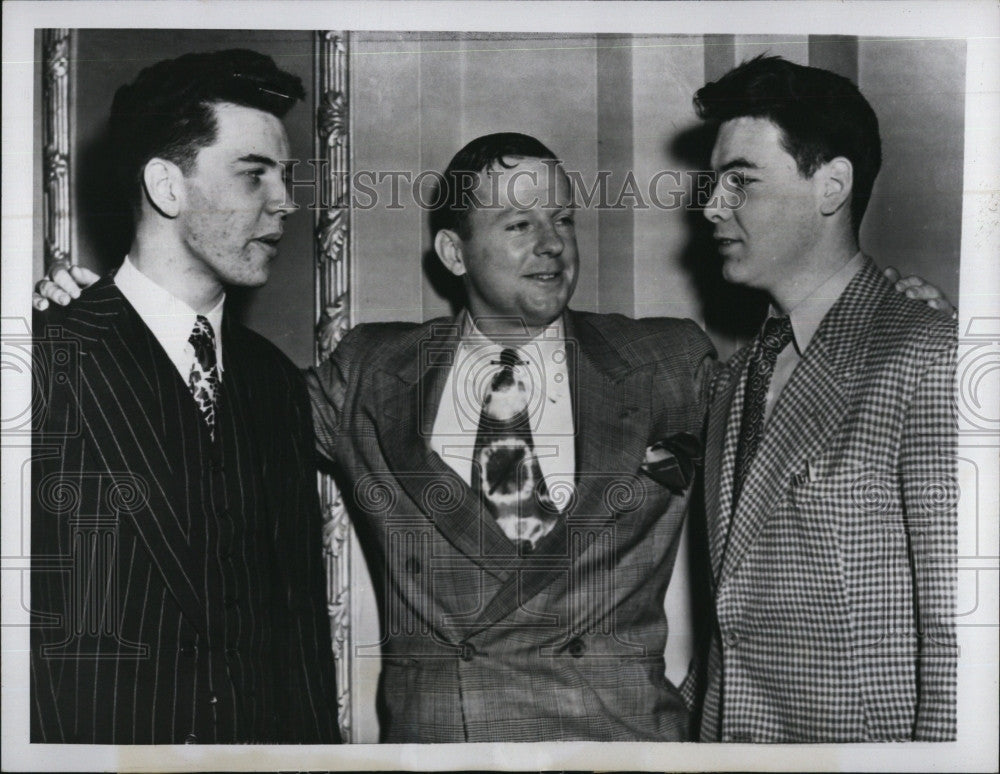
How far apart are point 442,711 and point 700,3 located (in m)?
1.60

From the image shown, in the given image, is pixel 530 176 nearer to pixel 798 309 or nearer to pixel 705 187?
pixel 705 187

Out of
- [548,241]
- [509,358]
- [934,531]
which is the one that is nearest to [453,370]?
[509,358]

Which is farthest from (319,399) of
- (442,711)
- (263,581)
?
(442,711)

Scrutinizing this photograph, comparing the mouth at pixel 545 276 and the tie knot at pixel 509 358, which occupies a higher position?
the mouth at pixel 545 276

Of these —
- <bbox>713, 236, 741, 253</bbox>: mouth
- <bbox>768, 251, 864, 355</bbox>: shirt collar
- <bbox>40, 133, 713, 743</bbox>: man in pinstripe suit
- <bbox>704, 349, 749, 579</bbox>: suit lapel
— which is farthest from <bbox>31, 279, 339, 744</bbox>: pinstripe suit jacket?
<bbox>768, 251, 864, 355</bbox>: shirt collar

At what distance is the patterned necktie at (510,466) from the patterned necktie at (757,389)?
0.40 metres

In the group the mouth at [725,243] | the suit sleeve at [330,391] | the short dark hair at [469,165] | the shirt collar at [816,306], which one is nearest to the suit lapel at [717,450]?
the shirt collar at [816,306]

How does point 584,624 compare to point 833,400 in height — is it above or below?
below

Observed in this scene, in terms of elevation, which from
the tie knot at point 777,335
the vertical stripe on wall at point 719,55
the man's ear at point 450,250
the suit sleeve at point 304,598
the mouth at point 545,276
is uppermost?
the vertical stripe on wall at point 719,55

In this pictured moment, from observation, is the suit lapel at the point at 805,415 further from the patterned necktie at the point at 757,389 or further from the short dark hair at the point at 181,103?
the short dark hair at the point at 181,103

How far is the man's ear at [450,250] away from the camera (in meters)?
2.17

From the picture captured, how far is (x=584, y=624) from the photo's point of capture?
216 cm

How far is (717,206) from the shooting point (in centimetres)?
218

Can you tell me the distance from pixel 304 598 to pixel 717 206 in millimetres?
1199
